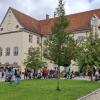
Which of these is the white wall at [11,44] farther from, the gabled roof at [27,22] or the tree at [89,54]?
the tree at [89,54]

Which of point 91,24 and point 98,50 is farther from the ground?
point 91,24

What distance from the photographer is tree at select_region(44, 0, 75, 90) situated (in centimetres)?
2452

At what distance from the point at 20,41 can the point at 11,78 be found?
112ft

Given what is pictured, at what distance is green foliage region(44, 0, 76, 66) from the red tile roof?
121 feet

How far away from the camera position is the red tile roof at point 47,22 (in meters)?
64.6

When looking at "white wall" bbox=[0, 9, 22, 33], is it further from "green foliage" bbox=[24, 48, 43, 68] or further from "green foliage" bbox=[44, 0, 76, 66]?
"green foliage" bbox=[44, 0, 76, 66]

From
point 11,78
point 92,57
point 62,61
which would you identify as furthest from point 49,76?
point 62,61

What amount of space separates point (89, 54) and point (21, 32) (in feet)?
93.8

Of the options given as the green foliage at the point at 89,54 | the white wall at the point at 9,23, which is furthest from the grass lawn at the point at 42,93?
the white wall at the point at 9,23

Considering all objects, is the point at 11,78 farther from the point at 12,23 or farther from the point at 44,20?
the point at 44,20

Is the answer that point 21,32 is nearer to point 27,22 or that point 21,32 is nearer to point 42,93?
point 27,22

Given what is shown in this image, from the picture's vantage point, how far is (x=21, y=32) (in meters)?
64.1

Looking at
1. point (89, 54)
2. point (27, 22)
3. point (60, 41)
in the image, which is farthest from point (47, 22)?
point (60, 41)

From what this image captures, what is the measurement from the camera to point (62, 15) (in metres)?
25.2
